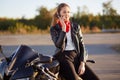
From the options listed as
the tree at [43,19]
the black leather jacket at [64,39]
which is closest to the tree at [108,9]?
the tree at [43,19]

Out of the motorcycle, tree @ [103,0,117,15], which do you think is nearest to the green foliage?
tree @ [103,0,117,15]

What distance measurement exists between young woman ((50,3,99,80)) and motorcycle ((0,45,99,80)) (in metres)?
0.23

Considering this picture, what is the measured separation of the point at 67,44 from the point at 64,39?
0.52ft

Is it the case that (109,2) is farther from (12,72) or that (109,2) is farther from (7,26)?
(12,72)

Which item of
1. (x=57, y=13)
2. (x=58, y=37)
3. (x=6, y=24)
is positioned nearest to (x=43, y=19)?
(x=6, y=24)

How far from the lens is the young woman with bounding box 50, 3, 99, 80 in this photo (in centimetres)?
535

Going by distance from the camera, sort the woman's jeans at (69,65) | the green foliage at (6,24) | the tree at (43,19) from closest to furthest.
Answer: the woman's jeans at (69,65), the green foliage at (6,24), the tree at (43,19)

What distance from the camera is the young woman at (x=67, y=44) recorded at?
17.6ft

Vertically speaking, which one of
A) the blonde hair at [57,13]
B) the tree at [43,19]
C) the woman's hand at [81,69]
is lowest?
the tree at [43,19]

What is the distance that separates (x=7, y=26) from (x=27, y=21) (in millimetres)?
5592

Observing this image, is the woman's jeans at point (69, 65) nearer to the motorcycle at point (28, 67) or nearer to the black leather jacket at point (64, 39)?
the black leather jacket at point (64, 39)

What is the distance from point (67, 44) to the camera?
18.0 ft

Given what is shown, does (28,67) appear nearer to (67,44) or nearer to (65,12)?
(67,44)

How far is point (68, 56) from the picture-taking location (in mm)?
5445
